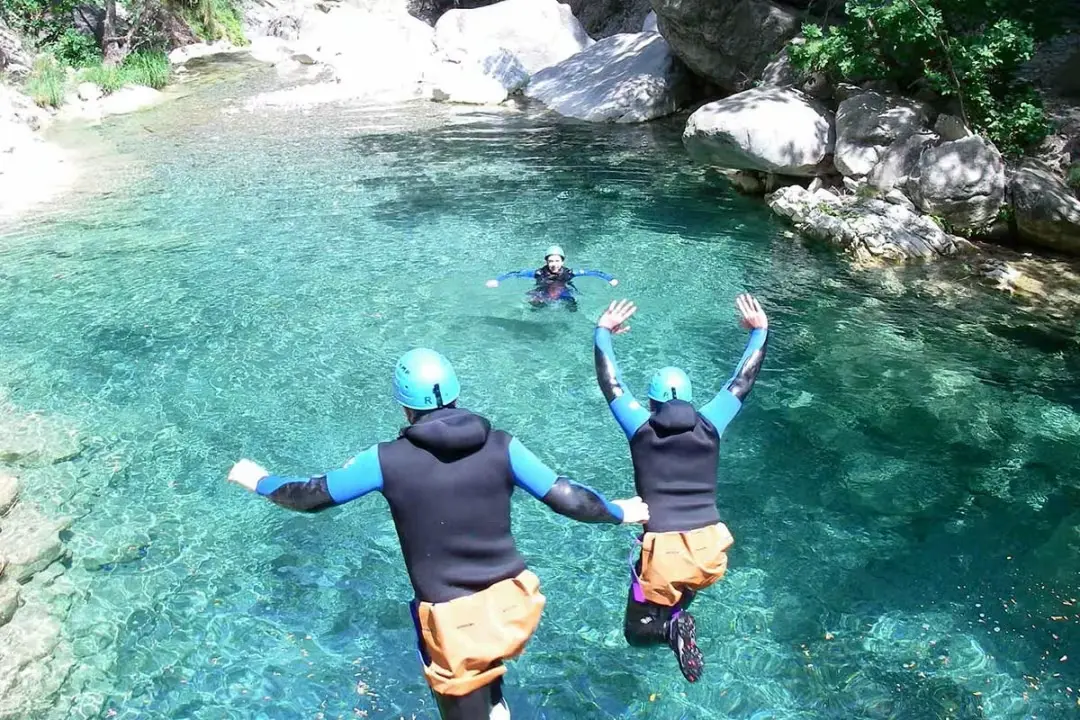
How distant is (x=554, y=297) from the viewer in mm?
9703

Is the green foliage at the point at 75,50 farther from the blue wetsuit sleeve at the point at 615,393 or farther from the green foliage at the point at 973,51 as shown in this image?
the blue wetsuit sleeve at the point at 615,393

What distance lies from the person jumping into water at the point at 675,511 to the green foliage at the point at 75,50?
26.7 m

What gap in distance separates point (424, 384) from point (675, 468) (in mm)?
1484

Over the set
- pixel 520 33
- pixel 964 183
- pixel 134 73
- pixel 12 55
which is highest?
pixel 964 183

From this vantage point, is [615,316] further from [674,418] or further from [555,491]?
[555,491]

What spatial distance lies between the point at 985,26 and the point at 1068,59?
2.33 meters

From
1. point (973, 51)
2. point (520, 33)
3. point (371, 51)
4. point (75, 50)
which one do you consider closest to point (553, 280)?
point (973, 51)

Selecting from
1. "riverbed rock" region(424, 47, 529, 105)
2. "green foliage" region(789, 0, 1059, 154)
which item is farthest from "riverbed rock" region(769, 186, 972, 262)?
"riverbed rock" region(424, 47, 529, 105)

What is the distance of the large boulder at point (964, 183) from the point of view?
11.9 m

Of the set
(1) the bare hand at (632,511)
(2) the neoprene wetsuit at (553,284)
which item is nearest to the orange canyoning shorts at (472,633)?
(1) the bare hand at (632,511)

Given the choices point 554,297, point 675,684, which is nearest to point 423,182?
point 554,297

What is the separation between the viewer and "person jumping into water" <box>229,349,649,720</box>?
3338 millimetres

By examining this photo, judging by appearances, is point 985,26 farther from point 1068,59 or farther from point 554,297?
point 554,297

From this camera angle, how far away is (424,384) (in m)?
3.46
